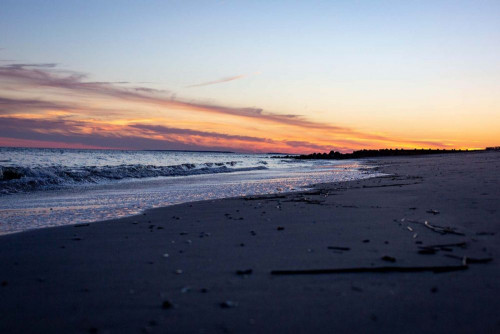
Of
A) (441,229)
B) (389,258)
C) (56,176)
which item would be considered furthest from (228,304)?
(56,176)

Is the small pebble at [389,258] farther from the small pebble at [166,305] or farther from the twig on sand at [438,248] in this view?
the small pebble at [166,305]

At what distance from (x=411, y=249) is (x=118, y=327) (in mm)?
3269

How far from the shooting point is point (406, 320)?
2.67 metres

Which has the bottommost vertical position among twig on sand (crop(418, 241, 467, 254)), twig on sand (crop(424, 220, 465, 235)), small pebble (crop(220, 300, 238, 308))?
small pebble (crop(220, 300, 238, 308))

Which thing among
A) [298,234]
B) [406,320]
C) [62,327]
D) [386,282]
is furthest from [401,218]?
[62,327]

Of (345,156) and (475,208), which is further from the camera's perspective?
(345,156)

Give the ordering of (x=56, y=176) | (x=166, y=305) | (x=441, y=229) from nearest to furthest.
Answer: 1. (x=166, y=305)
2. (x=441, y=229)
3. (x=56, y=176)

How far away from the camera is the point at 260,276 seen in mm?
3609

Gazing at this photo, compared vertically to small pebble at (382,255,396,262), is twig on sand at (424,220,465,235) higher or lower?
higher

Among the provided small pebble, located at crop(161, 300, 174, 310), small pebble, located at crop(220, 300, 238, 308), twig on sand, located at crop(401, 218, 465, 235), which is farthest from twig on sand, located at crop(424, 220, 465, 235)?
small pebble, located at crop(161, 300, 174, 310)

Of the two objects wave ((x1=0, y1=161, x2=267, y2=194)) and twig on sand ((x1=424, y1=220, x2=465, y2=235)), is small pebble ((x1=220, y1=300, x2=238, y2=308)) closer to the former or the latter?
twig on sand ((x1=424, y1=220, x2=465, y2=235))

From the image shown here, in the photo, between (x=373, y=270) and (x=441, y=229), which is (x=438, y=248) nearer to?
(x=441, y=229)

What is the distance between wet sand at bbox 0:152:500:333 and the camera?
2709 mm

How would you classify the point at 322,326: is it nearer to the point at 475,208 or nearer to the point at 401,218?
the point at 401,218
